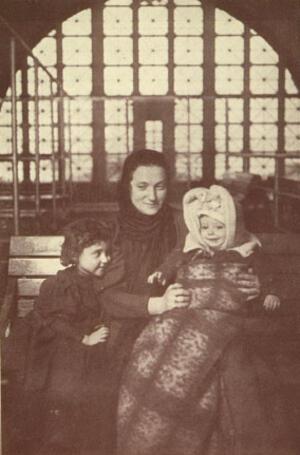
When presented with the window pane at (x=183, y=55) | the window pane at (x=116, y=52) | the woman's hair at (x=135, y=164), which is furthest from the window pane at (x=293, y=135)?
the window pane at (x=183, y=55)

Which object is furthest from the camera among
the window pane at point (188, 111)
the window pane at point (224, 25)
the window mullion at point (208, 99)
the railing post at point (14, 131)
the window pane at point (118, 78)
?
the window pane at point (224, 25)

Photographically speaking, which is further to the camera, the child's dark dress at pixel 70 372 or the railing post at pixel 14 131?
the railing post at pixel 14 131

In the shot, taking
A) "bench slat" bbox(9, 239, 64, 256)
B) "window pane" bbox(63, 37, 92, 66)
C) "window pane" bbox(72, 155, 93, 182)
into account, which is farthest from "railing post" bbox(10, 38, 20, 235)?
"window pane" bbox(63, 37, 92, 66)

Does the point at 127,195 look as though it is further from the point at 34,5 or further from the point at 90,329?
the point at 34,5

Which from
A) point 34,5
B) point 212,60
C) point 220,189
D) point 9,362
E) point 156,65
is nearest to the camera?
point 220,189

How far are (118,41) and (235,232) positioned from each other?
1.37 meters

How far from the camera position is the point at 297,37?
244cm

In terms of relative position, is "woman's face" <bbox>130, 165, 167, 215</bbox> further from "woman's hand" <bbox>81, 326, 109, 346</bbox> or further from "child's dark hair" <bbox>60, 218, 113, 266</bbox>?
"woman's hand" <bbox>81, 326, 109, 346</bbox>

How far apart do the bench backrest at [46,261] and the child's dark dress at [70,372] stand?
0.42 feet

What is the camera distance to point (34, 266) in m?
1.65

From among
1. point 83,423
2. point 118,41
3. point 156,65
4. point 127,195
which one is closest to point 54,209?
point 127,195

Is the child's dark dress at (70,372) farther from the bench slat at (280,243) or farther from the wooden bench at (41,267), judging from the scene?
the bench slat at (280,243)

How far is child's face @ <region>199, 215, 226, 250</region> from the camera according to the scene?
1.43 m

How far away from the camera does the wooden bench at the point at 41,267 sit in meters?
1.60
